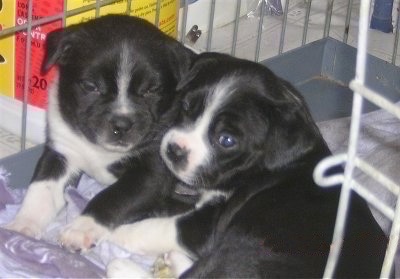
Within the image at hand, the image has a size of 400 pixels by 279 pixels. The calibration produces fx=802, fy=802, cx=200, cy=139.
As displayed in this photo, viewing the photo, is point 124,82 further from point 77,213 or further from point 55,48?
point 77,213

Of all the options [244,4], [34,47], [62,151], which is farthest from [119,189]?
[244,4]

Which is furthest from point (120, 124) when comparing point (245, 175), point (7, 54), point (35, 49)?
point (7, 54)

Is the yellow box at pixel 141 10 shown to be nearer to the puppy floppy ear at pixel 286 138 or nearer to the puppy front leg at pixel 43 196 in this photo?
the puppy front leg at pixel 43 196

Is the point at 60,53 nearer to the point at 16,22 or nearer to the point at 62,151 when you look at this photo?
the point at 62,151

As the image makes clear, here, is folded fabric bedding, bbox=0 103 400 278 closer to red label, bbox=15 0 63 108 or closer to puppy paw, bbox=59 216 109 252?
puppy paw, bbox=59 216 109 252

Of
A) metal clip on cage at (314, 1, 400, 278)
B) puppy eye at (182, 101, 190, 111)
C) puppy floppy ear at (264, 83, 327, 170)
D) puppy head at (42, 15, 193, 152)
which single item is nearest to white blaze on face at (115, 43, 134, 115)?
puppy head at (42, 15, 193, 152)

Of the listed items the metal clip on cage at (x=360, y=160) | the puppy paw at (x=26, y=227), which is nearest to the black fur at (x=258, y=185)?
the puppy paw at (x=26, y=227)
